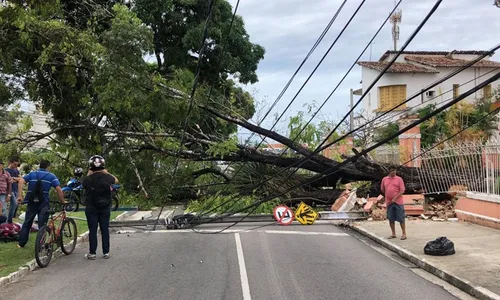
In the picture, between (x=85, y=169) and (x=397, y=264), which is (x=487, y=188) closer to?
(x=397, y=264)

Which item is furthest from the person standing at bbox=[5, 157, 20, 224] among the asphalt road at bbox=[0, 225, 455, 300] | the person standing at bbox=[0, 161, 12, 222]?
the asphalt road at bbox=[0, 225, 455, 300]

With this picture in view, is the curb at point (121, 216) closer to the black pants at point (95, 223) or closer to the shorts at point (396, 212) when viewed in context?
the black pants at point (95, 223)

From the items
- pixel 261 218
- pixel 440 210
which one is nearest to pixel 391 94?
pixel 440 210

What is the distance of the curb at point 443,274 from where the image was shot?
6.63 meters

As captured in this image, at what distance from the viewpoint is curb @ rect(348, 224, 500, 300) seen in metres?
6.63

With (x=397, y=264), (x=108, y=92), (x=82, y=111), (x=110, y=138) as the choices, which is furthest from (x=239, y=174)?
(x=397, y=264)

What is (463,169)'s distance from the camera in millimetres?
15078

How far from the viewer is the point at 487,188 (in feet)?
42.9

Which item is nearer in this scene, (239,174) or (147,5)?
(239,174)

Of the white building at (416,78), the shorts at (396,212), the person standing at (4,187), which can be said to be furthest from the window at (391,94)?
the person standing at (4,187)

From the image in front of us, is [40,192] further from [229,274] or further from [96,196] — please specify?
[229,274]

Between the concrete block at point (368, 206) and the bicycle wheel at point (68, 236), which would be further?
the concrete block at point (368, 206)

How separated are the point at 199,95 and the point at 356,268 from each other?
220 inches

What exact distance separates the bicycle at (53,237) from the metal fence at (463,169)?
398 inches
